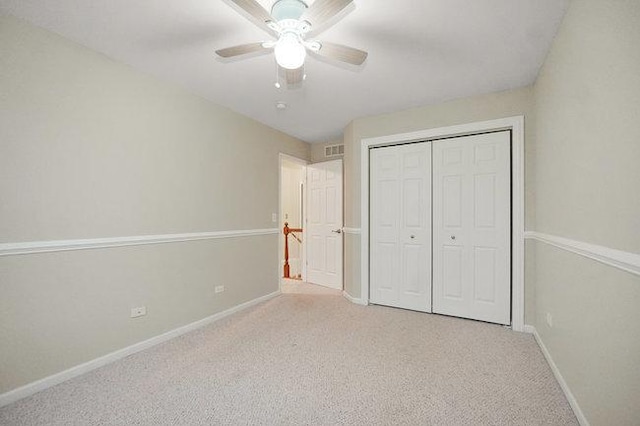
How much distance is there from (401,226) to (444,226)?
51 cm

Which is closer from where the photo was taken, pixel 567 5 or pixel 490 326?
pixel 567 5

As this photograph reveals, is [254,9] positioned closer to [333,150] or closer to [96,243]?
[96,243]

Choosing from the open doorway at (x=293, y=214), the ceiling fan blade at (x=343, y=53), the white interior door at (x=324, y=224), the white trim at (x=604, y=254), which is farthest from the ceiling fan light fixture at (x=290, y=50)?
the open doorway at (x=293, y=214)

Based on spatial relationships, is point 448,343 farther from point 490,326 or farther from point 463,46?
point 463,46

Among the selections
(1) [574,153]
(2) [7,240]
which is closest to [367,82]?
(1) [574,153]

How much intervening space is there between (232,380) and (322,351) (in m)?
Result: 0.80

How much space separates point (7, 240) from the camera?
6.14 ft

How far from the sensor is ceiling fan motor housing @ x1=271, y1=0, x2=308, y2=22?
65.9 inches

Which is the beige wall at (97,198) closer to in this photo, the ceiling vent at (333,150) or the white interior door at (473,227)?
the ceiling vent at (333,150)

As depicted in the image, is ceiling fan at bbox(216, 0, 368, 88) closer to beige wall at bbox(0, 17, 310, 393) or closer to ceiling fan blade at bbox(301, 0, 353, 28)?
ceiling fan blade at bbox(301, 0, 353, 28)

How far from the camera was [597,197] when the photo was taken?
57.9 inches

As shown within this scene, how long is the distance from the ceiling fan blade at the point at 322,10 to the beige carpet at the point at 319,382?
7.45ft

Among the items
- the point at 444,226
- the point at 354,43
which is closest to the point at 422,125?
the point at 444,226

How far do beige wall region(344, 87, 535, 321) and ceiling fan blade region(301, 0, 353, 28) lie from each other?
2.28 meters
